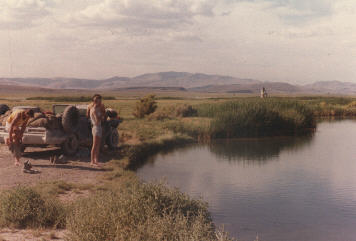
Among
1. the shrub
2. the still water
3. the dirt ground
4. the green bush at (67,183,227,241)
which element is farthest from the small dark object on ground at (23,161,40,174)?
the shrub

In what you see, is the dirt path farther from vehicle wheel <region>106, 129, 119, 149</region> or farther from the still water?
the still water

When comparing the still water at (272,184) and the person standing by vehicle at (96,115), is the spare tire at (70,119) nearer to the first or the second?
the person standing by vehicle at (96,115)

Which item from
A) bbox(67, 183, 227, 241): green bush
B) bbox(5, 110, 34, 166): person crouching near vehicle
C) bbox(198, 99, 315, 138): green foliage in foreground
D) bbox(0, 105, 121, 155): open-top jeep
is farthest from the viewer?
bbox(198, 99, 315, 138): green foliage in foreground

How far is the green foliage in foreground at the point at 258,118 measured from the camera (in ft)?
86.6

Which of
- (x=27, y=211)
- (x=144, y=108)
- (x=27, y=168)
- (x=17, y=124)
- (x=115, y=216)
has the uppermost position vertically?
(x=17, y=124)

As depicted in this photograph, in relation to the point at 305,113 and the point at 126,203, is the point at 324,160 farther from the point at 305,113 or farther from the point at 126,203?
the point at 126,203

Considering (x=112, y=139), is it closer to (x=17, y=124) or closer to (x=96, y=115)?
(x=96, y=115)

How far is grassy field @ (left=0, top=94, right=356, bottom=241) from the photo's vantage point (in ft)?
18.5

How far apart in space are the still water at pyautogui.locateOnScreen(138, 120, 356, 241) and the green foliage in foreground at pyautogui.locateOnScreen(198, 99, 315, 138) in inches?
94.9

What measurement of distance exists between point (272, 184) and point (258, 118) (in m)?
13.8

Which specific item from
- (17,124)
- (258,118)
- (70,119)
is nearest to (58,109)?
(70,119)

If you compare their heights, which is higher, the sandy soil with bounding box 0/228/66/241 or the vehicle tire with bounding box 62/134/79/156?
the vehicle tire with bounding box 62/134/79/156

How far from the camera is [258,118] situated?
27141mm

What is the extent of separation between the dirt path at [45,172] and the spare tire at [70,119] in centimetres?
112
